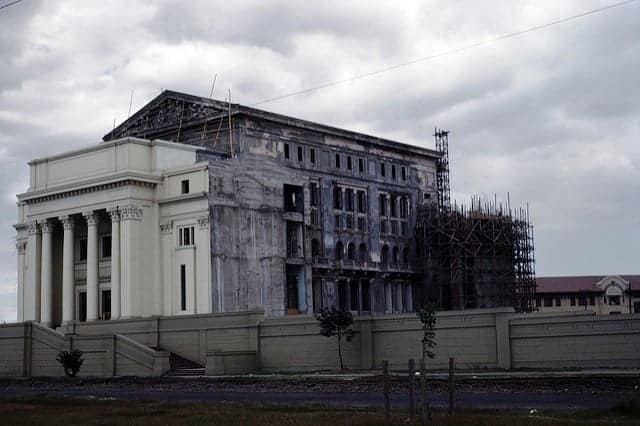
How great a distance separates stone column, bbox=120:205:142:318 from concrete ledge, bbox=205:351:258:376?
1647 cm

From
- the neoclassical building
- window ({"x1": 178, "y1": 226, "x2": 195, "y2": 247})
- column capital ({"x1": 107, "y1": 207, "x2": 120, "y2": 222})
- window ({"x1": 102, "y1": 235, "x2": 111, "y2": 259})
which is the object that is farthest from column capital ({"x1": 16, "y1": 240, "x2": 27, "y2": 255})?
window ({"x1": 178, "y1": 226, "x2": 195, "y2": 247})

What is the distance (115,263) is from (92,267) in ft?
8.84

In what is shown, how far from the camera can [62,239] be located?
75062 millimetres

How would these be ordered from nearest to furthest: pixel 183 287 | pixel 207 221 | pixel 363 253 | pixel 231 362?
1. pixel 231 362
2. pixel 207 221
3. pixel 183 287
4. pixel 363 253

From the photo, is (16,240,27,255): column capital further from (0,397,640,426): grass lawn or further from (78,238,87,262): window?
(0,397,640,426): grass lawn

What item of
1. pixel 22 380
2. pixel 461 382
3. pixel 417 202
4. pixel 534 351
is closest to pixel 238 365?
Result: pixel 22 380

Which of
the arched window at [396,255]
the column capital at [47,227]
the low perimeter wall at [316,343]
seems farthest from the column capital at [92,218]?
the arched window at [396,255]

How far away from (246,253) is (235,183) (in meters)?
4.80

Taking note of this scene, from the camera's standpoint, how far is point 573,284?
120 meters

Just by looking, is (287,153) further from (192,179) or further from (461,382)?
(461,382)

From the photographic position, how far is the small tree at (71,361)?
174 feet

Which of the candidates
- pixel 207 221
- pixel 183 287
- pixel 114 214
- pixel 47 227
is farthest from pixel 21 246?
pixel 207 221

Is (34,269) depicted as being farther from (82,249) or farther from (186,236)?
(186,236)

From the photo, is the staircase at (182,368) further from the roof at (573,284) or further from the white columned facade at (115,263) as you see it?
the roof at (573,284)
